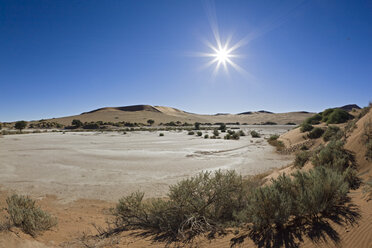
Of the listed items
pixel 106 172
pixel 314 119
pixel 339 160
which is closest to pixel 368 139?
pixel 339 160

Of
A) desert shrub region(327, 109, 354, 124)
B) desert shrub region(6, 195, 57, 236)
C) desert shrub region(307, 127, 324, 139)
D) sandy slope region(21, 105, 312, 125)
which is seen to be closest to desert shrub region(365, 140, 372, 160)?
desert shrub region(6, 195, 57, 236)

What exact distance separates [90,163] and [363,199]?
10.8 meters

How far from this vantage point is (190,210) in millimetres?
3572

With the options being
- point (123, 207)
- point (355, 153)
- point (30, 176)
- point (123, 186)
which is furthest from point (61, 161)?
point (355, 153)

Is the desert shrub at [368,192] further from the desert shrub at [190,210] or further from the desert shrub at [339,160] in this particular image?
the desert shrub at [190,210]

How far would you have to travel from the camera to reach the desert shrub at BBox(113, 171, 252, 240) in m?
3.36

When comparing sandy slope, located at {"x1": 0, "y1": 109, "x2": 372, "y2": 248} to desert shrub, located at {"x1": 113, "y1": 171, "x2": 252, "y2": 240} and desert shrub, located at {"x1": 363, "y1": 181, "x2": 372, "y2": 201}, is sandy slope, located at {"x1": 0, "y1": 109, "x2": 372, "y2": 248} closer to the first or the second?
desert shrub, located at {"x1": 363, "y1": 181, "x2": 372, "y2": 201}

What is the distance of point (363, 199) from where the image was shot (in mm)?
3172

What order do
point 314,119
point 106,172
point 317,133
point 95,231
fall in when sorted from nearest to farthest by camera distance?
point 95,231 → point 106,172 → point 317,133 → point 314,119

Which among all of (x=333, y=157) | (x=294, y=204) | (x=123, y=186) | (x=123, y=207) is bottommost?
(x=123, y=186)

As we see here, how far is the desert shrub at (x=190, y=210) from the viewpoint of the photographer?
3.36 metres

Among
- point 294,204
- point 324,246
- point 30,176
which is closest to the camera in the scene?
point 324,246

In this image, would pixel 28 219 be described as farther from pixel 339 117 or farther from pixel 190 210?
pixel 339 117

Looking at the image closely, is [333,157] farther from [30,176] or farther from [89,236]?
[30,176]
